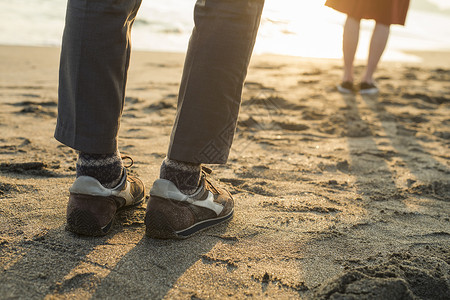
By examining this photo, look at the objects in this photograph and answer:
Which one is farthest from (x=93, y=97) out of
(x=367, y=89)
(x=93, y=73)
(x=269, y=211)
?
(x=367, y=89)

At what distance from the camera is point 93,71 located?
125 centimetres

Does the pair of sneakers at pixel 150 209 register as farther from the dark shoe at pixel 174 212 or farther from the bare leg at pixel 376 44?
the bare leg at pixel 376 44

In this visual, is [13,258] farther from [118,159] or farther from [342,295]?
[342,295]

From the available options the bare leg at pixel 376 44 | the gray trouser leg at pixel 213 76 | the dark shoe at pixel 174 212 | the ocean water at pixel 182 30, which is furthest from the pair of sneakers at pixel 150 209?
the ocean water at pixel 182 30

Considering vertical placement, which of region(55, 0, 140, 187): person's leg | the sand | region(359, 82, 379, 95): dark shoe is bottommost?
the sand

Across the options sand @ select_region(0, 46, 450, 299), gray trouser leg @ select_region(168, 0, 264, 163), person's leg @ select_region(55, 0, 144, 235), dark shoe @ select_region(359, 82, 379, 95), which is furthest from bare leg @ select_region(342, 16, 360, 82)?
→ person's leg @ select_region(55, 0, 144, 235)

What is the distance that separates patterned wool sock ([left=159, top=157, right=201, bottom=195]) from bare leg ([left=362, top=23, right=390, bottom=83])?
3021mm

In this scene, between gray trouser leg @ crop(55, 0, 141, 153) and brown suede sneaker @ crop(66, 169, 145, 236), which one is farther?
brown suede sneaker @ crop(66, 169, 145, 236)

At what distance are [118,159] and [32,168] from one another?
27.7 inches

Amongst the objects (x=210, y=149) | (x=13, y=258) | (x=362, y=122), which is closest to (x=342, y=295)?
(x=210, y=149)

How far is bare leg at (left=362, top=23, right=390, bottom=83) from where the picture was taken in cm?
393

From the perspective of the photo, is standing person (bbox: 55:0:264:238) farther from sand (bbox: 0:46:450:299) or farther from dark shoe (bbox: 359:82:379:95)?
dark shoe (bbox: 359:82:379:95)

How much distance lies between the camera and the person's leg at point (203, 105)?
1.26 metres

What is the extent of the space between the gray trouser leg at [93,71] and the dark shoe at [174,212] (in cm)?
20
